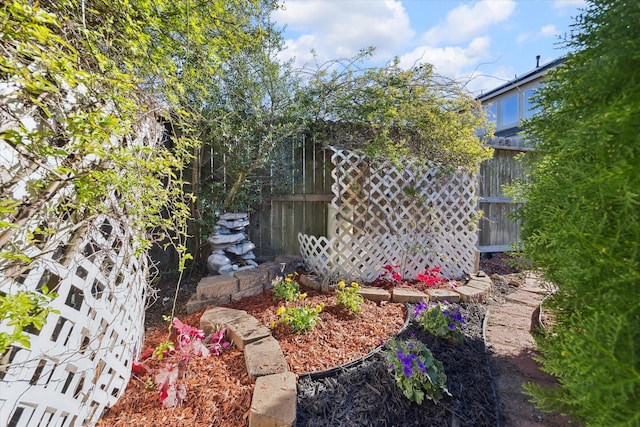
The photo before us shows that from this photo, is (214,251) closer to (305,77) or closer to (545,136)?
(305,77)

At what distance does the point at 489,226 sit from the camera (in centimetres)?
508

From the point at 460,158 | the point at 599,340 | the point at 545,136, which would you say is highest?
the point at 460,158

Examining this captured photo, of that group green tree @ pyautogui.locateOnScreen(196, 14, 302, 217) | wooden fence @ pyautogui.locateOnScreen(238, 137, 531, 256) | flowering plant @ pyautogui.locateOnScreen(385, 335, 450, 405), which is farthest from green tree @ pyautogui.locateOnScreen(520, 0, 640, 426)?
wooden fence @ pyautogui.locateOnScreen(238, 137, 531, 256)

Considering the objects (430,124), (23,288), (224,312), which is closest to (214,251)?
(224,312)

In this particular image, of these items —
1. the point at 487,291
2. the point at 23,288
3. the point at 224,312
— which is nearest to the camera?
the point at 23,288

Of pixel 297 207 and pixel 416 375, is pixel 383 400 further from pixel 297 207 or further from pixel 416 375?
pixel 297 207

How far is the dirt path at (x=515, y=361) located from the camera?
4.84 ft

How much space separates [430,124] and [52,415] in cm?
368

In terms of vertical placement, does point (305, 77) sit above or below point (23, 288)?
above

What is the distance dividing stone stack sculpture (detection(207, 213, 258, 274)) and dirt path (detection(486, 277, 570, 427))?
238 cm

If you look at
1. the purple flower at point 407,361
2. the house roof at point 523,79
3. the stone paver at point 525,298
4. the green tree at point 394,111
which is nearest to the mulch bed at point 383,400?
the purple flower at point 407,361

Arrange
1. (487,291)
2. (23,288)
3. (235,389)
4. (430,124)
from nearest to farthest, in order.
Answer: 1. (23,288)
2. (235,389)
3. (487,291)
4. (430,124)

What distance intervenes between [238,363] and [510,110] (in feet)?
39.4

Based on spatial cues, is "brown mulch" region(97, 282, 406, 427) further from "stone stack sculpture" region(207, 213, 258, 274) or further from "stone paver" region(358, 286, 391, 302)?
"stone stack sculpture" region(207, 213, 258, 274)
